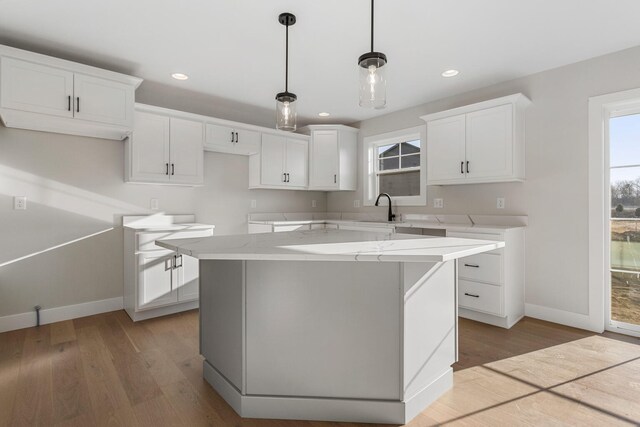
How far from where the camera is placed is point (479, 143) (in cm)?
337

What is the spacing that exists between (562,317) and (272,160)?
353 centimetres

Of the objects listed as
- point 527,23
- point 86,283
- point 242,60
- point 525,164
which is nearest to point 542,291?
point 525,164

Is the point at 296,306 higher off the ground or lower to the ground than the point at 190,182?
lower

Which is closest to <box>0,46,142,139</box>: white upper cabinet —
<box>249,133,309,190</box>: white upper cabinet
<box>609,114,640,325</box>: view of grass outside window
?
<box>249,133,309,190</box>: white upper cabinet

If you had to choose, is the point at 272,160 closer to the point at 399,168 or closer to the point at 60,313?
the point at 399,168

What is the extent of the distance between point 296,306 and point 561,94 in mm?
3138

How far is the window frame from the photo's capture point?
4.17 m

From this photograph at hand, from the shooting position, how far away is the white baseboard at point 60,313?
9.61ft

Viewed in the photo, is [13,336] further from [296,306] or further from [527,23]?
[527,23]

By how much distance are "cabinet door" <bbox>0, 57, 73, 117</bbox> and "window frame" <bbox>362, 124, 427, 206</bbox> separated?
3.43m

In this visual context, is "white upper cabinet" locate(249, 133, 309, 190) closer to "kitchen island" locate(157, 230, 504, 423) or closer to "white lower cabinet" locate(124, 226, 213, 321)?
"white lower cabinet" locate(124, 226, 213, 321)

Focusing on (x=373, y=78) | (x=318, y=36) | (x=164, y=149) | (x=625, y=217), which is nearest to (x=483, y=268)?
(x=625, y=217)

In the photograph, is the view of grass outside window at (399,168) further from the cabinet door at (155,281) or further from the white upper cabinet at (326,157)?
the cabinet door at (155,281)

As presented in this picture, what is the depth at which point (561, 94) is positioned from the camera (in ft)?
10.2
